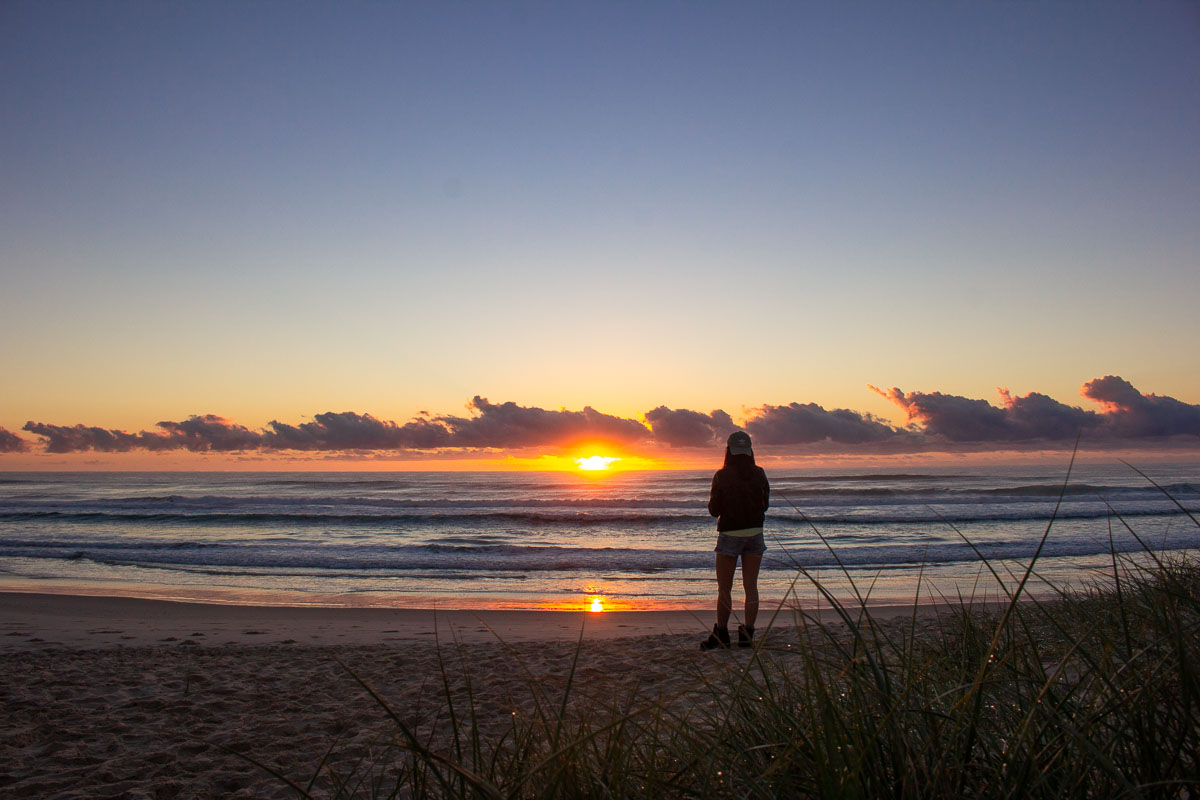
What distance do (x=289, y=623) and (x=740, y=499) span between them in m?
6.48

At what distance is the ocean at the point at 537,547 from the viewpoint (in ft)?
41.3

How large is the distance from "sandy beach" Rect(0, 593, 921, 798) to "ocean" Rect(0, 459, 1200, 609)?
1.61m

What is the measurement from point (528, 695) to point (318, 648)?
321 centimetres

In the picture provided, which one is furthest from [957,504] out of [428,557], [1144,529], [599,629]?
[599,629]

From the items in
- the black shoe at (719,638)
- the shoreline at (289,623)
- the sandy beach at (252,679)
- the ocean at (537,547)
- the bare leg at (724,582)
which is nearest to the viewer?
the sandy beach at (252,679)

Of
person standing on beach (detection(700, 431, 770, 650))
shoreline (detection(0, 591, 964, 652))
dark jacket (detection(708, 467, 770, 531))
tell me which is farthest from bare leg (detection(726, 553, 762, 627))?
shoreline (detection(0, 591, 964, 652))

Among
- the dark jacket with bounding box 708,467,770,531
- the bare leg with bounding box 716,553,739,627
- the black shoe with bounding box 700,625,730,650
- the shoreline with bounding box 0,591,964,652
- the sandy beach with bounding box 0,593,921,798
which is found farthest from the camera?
the shoreline with bounding box 0,591,964,652

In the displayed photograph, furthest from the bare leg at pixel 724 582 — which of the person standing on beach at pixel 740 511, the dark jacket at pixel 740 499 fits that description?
the dark jacket at pixel 740 499

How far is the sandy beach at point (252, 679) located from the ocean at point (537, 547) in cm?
161

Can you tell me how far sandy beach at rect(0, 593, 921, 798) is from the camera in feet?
14.0

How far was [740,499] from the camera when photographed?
7008mm

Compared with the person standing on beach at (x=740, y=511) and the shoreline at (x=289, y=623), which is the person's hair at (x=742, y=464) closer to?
the person standing on beach at (x=740, y=511)

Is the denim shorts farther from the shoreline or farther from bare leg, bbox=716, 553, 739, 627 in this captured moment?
the shoreline

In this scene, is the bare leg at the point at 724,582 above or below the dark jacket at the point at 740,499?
below
